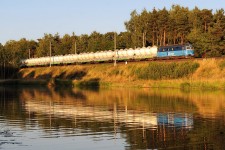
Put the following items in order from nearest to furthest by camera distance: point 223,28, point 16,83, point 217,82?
1. point 217,82
2. point 223,28
3. point 16,83

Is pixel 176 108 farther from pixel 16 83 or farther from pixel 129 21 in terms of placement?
pixel 129 21

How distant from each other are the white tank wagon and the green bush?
9.54 m

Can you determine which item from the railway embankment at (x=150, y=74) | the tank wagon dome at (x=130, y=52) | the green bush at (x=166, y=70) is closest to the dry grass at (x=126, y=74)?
the railway embankment at (x=150, y=74)

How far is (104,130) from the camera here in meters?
26.1

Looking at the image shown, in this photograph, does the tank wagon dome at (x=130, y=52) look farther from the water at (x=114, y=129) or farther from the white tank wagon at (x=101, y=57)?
the water at (x=114, y=129)

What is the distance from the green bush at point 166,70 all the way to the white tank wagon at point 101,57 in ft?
31.3

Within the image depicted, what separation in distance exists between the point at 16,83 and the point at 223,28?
5305 centimetres

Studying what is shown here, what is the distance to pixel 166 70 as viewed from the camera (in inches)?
3351

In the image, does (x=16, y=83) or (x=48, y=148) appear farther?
(x=16, y=83)

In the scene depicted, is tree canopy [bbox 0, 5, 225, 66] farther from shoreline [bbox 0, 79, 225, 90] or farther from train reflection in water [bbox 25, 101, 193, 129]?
train reflection in water [bbox 25, 101, 193, 129]

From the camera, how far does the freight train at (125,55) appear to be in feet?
301

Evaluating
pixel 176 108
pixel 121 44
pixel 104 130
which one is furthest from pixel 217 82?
pixel 121 44

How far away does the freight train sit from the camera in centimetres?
9162

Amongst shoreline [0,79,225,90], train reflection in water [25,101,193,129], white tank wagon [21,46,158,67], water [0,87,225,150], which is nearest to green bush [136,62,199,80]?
shoreline [0,79,225,90]
